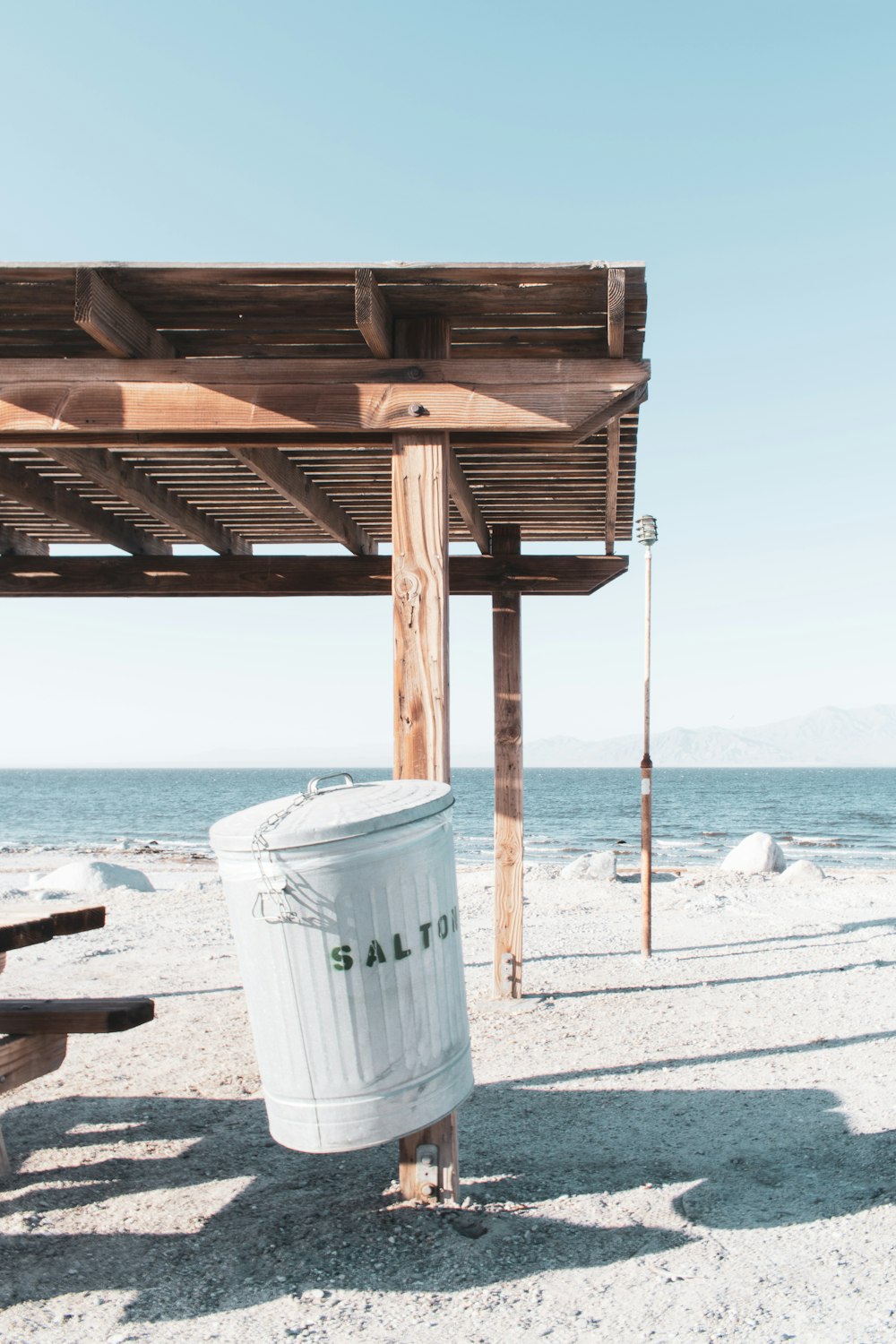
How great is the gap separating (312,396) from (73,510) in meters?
3.43

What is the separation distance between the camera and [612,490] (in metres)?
6.46

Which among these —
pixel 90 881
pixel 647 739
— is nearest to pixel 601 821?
pixel 90 881

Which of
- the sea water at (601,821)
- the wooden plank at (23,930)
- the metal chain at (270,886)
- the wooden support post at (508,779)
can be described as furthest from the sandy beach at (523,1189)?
the sea water at (601,821)

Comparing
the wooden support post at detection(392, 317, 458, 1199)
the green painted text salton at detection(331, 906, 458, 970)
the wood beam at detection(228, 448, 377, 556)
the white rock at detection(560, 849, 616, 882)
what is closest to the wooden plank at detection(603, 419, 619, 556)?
the wooden support post at detection(392, 317, 458, 1199)

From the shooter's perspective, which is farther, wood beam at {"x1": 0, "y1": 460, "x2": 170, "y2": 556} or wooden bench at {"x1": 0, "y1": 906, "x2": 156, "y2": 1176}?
wood beam at {"x1": 0, "y1": 460, "x2": 170, "y2": 556}

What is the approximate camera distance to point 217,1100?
530 centimetres

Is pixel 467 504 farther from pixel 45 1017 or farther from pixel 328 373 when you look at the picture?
pixel 45 1017

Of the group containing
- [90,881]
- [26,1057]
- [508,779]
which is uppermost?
[508,779]

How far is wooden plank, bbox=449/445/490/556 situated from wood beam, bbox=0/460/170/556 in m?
2.62

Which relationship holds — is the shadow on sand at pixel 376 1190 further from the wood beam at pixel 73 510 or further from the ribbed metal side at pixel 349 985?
the wood beam at pixel 73 510

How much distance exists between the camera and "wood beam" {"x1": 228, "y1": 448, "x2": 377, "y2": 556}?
16.3 ft

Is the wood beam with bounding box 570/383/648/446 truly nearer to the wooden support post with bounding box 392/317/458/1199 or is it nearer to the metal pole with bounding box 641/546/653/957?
the wooden support post with bounding box 392/317/458/1199

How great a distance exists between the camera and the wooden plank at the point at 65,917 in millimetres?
3928

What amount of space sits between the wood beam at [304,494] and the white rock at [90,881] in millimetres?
9193
